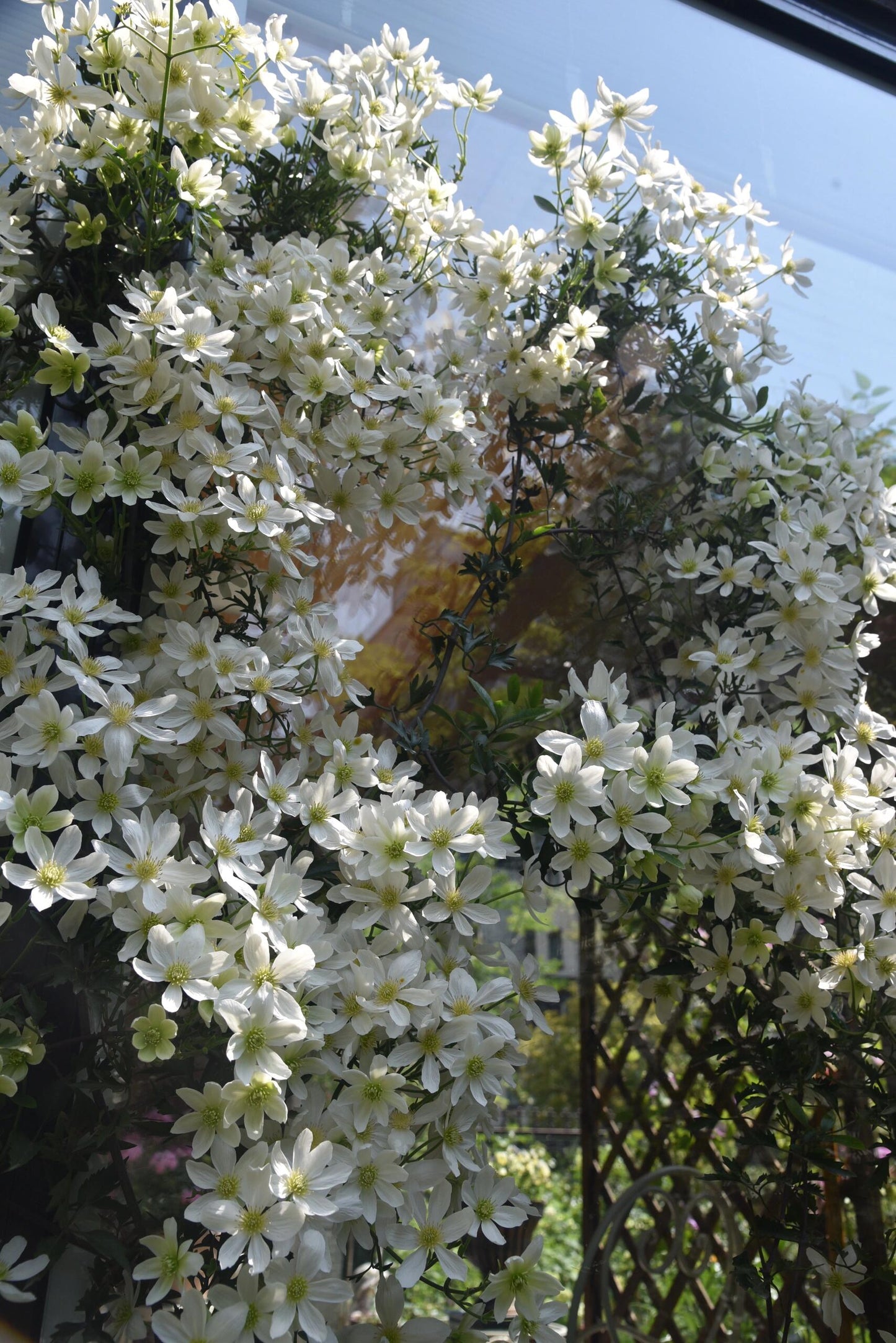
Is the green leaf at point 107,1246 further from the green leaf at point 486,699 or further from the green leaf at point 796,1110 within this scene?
the green leaf at point 796,1110

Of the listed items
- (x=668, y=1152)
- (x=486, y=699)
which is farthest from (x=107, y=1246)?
(x=668, y=1152)

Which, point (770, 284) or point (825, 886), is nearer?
point (825, 886)

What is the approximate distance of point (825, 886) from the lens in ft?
3.37

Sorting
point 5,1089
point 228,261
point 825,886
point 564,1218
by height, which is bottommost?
point 564,1218

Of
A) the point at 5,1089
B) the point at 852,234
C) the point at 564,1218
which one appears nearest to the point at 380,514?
the point at 5,1089

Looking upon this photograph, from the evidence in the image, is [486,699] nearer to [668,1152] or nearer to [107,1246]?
[107,1246]

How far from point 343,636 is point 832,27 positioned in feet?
5.91

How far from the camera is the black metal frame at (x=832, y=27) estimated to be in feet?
6.28

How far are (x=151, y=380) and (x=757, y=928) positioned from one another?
0.94m

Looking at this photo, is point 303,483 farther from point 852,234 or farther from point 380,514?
point 852,234

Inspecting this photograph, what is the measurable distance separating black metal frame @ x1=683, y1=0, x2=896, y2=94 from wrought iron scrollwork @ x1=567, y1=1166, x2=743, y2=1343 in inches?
88.1

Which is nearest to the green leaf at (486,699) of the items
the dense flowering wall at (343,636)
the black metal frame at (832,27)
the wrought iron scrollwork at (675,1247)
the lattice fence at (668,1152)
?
the dense flowering wall at (343,636)

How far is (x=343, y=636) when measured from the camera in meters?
1.34

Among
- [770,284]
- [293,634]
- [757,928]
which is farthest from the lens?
[770,284]
